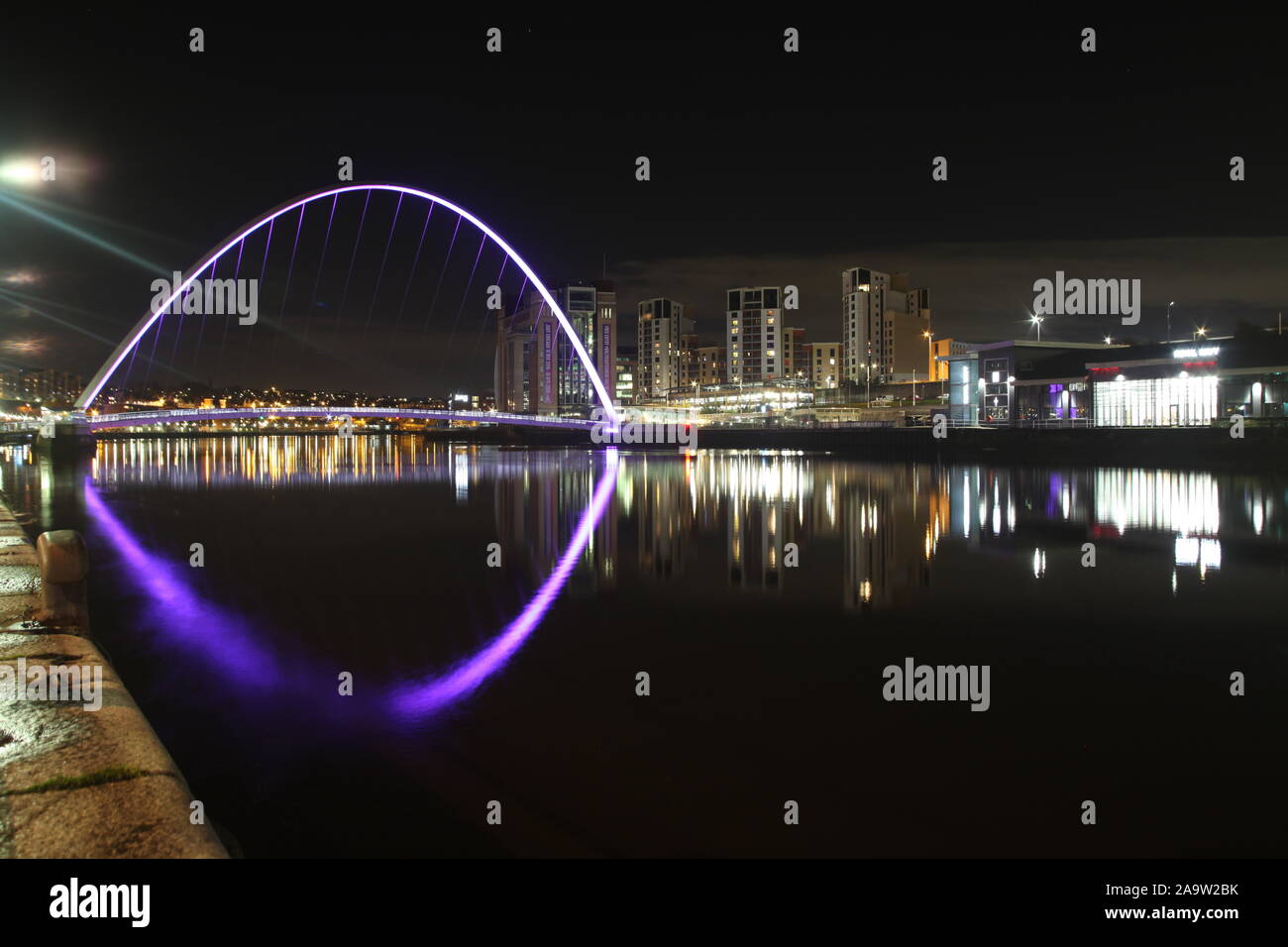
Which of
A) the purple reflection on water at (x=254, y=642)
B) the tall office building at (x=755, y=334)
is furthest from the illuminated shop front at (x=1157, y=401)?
the tall office building at (x=755, y=334)

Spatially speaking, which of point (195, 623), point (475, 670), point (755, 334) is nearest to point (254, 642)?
point (195, 623)

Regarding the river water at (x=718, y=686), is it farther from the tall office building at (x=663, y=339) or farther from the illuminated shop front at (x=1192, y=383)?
the tall office building at (x=663, y=339)

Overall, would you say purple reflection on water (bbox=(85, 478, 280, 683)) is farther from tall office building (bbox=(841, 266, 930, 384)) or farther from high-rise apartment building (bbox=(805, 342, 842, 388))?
high-rise apartment building (bbox=(805, 342, 842, 388))

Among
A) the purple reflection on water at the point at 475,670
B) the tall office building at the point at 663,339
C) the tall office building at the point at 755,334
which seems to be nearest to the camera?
the purple reflection on water at the point at 475,670

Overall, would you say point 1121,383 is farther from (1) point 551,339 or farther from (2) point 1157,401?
(1) point 551,339

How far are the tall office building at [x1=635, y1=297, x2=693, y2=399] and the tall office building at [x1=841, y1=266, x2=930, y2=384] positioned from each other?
41181 millimetres

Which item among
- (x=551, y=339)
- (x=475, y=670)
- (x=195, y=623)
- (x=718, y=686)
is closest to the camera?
(x=718, y=686)

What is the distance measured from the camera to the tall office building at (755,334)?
532 ft

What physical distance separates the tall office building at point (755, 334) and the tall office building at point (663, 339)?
2106 cm

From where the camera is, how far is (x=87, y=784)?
4.34 metres

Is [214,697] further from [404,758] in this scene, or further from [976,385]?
[976,385]

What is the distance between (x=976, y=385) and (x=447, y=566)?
53.6 meters

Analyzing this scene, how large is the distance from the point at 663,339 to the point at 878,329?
173 feet

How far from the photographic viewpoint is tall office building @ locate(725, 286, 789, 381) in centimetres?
16212
